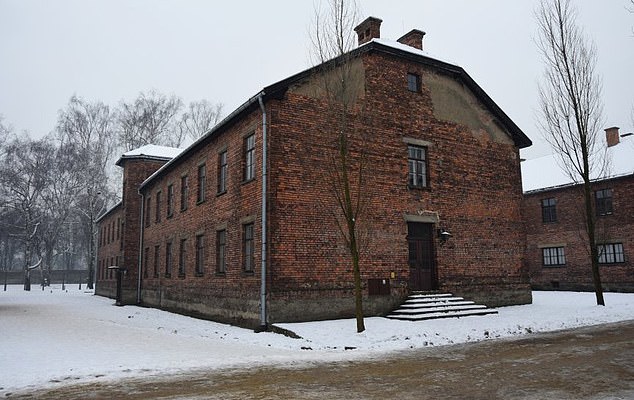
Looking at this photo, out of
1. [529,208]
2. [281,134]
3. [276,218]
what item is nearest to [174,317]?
[276,218]

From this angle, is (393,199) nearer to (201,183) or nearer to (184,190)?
(201,183)

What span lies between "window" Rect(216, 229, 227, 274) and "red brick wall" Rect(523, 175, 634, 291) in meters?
16.4

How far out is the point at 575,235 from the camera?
95.9 feet

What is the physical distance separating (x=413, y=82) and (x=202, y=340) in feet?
37.7

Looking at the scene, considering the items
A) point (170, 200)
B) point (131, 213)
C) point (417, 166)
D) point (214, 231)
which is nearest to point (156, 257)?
point (170, 200)

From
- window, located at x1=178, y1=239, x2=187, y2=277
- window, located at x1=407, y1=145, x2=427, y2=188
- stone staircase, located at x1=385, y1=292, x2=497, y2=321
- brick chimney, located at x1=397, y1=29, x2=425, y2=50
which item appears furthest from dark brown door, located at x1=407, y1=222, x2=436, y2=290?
window, located at x1=178, y1=239, x2=187, y2=277

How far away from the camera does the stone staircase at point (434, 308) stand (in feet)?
49.6

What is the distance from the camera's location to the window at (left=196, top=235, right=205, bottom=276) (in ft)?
63.9

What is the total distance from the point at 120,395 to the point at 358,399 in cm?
319

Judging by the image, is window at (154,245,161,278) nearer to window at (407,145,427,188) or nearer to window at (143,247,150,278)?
window at (143,247,150,278)

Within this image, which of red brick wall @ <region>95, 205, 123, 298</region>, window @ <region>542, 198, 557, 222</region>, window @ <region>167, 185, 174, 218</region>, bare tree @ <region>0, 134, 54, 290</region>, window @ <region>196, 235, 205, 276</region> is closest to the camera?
window @ <region>196, 235, 205, 276</region>

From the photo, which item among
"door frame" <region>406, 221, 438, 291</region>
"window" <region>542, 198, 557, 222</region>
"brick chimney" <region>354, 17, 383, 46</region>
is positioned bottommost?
"door frame" <region>406, 221, 438, 291</region>

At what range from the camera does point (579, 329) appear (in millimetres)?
13820

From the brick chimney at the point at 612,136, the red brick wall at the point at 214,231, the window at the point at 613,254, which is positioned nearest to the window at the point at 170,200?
the red brick wall at the point at 214,231
